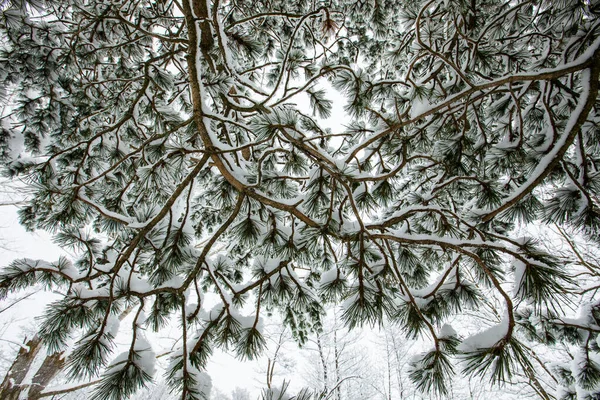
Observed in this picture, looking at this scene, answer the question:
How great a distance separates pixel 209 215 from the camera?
313cm

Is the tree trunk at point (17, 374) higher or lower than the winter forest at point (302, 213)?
lower

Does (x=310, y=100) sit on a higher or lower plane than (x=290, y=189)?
higher

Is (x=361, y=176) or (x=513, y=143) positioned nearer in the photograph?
(x=361, y=176)

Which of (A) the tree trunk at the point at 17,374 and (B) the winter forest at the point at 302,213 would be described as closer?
(B) the winter forest at the point at 302,213

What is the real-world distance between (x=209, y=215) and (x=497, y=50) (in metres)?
3.22

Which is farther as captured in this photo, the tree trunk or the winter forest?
the tree trunk

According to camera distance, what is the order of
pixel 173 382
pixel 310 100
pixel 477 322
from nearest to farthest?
pixel 173 382, pixel 310 100, pixel 477 322

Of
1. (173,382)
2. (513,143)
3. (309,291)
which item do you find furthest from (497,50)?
(173,382)

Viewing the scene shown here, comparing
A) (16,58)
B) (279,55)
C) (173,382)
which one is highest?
(279,55)

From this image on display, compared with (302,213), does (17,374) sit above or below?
below

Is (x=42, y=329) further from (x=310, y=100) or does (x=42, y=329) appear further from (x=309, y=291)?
(x=310, y=100)

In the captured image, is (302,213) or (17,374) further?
(17,374)

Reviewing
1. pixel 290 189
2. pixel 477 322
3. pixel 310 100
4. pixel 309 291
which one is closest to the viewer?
pixel 309 291

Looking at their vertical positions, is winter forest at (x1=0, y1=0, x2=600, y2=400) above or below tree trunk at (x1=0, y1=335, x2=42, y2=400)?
above
